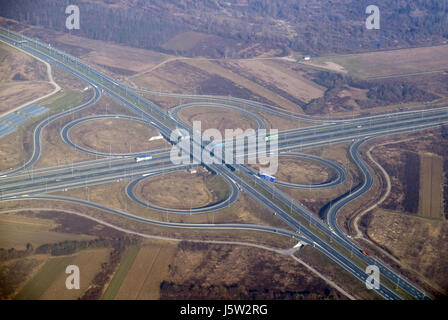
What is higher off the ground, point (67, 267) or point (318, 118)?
point (318, 118)

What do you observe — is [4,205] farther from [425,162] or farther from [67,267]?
[425,162]

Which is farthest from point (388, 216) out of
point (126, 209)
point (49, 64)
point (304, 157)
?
point (49, 64)

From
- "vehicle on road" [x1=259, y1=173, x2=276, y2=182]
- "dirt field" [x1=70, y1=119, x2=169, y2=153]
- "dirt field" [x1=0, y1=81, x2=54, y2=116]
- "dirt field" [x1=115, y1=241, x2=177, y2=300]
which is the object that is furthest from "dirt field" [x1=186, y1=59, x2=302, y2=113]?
"dirt field" [x1=115, y1=241, x2=177, y2=300]

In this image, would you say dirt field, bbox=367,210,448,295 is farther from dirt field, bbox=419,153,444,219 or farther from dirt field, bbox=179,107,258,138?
dirt field, bbox=179,107,258,138

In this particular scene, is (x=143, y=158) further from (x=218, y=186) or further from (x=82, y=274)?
(x=82, y=274)

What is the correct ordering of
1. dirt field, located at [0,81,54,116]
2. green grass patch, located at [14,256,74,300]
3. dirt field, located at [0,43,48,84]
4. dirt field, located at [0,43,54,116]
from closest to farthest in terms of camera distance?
green grass patch, located at [14,256,74,300] → dirt field, located at [0,81,54,116] → dirt field, located at [0,43,54,116] → dirt field, located at [0,43,48,84]
